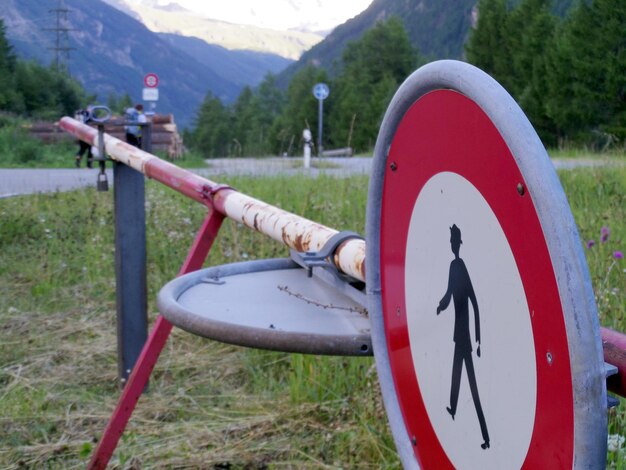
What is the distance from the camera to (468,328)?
1.05 m

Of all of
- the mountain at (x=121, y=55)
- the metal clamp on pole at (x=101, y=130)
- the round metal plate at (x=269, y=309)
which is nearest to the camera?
the round metal plate at (x=269, y=309)

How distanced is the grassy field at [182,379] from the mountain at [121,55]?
141 m

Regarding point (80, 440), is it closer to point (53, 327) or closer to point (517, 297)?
point (53, 327)

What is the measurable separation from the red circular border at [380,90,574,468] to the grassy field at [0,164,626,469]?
41.3 inches

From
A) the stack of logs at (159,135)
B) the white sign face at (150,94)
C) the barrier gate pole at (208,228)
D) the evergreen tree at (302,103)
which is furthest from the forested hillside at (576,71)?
the barrier gate pole at (208,228)

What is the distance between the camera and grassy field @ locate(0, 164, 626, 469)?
2844mm

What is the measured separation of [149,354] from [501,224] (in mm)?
1728

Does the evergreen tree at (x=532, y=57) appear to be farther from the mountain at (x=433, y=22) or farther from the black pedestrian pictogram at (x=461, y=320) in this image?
the mountain at (x=433, y=22)

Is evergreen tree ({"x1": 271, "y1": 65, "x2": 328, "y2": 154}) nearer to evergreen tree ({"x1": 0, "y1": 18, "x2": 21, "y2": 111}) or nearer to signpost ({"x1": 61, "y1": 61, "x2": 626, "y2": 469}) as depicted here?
evergreen tree ({"x1": 0, "y1": 18, "x2": 21, "y2": 111})

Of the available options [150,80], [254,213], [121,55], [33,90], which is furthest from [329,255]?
[121,55]

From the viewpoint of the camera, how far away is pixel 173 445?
2949 millimetres

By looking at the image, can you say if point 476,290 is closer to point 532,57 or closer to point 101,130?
point 101,130

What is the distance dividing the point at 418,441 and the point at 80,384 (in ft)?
9.21

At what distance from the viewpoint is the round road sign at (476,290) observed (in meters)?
0.82
